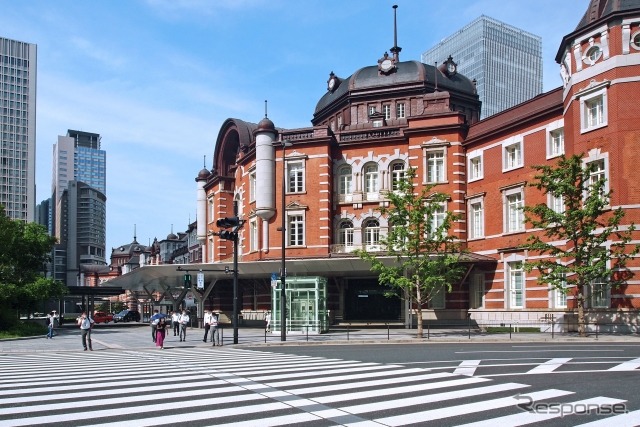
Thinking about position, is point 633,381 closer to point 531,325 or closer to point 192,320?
point 531,325

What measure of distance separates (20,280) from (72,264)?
141905 mm

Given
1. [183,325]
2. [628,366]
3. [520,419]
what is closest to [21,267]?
[183,325]

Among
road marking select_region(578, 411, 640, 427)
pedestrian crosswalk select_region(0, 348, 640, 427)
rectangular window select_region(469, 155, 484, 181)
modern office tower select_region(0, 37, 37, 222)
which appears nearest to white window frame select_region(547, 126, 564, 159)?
rectangular window select_region(469, 155, 484, 181)

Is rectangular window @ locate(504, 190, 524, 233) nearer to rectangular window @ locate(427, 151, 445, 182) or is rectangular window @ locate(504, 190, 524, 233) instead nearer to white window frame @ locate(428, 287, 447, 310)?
rectangular window @ locate(427, 151, 445, 182)

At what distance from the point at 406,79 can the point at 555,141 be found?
16270 millimetres

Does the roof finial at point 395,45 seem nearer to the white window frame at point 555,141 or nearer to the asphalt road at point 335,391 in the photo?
the white window frame at point 555,141

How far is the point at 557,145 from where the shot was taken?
116 feet

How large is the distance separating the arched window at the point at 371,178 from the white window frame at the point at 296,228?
15.4 feet

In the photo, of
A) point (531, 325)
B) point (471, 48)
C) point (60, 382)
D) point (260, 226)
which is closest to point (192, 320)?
point (260, 226)

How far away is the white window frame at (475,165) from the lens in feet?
133

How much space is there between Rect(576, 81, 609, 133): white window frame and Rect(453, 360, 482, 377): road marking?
1809 centimetres

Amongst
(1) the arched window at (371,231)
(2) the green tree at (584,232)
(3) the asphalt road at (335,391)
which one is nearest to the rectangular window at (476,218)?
(1) the arched window at (371,231)

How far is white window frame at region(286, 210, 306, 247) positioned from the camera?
145 ft

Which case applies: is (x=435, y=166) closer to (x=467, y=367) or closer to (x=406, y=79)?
(x=406, y=79)
